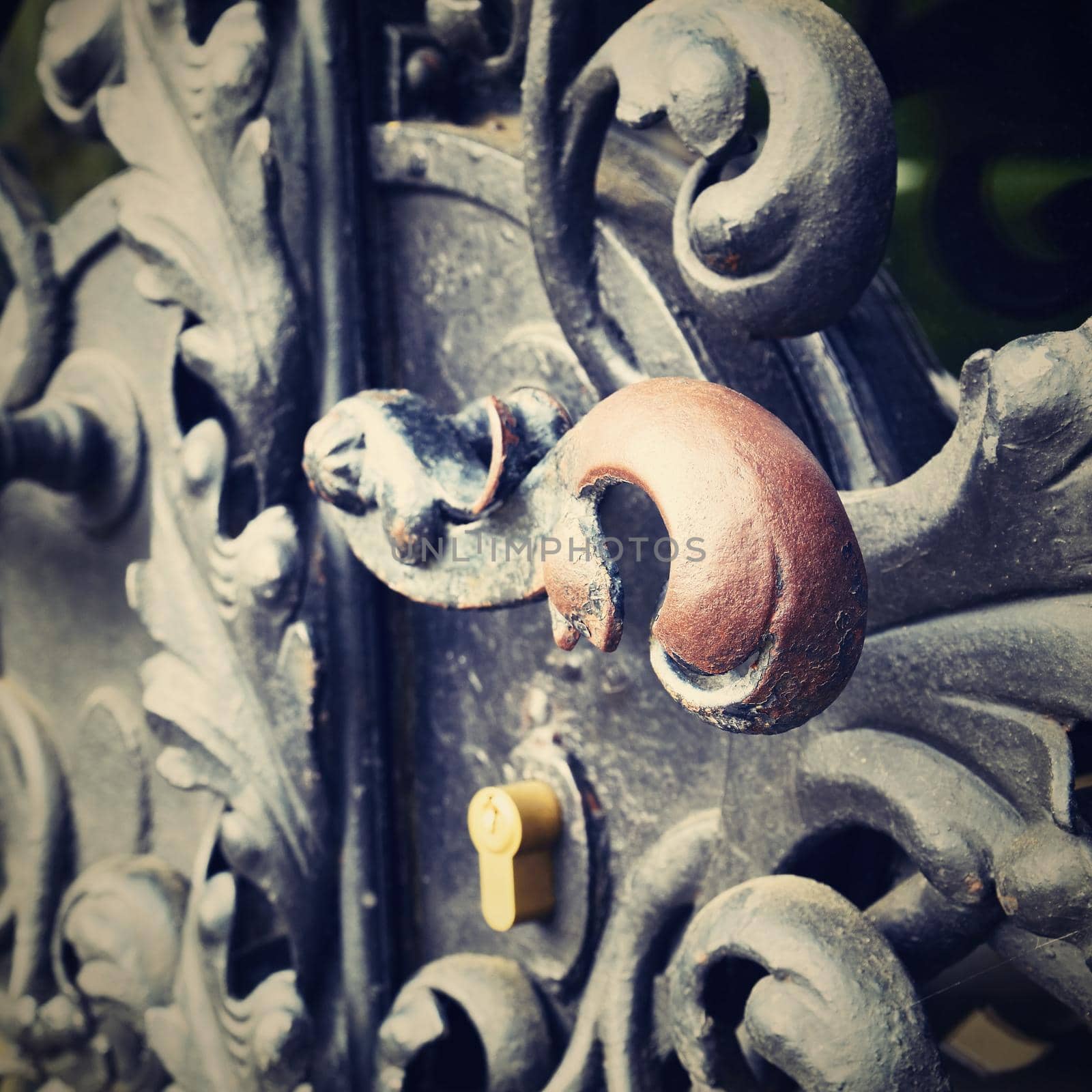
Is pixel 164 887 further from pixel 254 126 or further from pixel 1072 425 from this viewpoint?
pixel 1072 425

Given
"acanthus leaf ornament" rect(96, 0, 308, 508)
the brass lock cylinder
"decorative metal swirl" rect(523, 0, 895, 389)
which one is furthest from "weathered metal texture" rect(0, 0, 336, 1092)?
"decorative metal swirl" rect(523, 0, 895, 389)

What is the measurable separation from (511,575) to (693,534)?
14 cm

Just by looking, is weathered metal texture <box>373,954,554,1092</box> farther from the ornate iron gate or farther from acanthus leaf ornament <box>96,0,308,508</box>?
acanthus leaf ornament <box>96,0,308,508</box>

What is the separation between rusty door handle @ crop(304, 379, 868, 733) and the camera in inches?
11.2

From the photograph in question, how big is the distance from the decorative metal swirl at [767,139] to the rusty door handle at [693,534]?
66mm

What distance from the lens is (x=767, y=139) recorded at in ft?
1.16

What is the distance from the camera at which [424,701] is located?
1.92ft

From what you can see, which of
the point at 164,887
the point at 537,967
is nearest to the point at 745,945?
the point at 537,967

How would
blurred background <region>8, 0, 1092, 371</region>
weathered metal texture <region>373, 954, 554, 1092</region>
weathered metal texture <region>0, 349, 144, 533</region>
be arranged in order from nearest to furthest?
blurred background <region>8, 0, 1092, 371</region>
weathered metal texture <region>373, 954, 554, 1092</region>
weathered metal texture <region>0, 349, 144, 533</region>

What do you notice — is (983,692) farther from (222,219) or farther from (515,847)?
(222,219)

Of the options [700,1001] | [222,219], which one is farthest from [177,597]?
[700,1001]

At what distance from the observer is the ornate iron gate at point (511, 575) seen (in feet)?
1.09

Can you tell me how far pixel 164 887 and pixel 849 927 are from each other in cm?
42

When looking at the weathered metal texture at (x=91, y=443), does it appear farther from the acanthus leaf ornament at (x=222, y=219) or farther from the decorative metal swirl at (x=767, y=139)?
the decorative metal swirl at (x=767, y=139)
